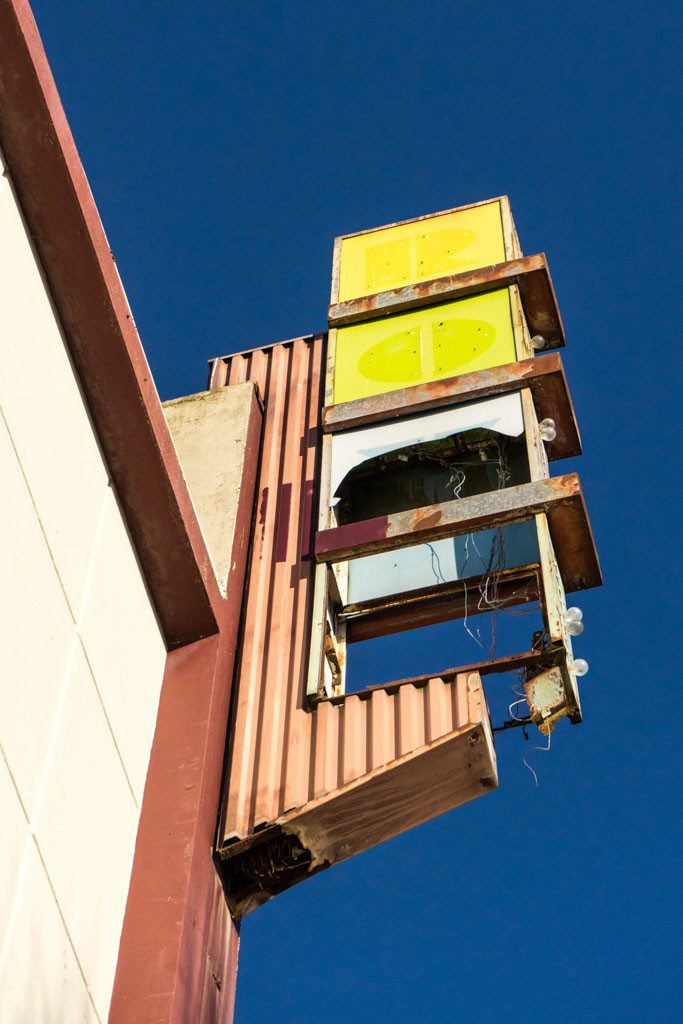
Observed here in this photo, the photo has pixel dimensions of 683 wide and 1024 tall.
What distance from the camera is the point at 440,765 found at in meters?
9.48

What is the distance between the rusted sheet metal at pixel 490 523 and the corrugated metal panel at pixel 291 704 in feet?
1.81

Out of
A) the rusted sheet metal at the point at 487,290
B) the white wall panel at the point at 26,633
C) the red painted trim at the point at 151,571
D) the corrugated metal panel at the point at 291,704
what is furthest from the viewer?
the rusted sheet metal at the point at 487,290

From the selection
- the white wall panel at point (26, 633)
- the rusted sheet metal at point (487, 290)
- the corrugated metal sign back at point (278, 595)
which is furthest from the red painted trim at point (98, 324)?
the rusted sheet metal at point (487, 290)

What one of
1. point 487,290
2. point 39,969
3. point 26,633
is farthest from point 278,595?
point 39,969

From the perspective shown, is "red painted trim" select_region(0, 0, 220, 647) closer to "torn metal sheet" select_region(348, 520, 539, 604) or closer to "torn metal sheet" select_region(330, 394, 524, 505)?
"torn metal sheet" select_region(348, 520, 539, 604)

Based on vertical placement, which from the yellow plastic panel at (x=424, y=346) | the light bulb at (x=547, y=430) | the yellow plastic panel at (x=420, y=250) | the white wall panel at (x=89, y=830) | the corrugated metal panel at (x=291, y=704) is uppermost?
the yellow plastic panel at (x=420, y=250)

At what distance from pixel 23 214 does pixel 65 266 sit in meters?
0.48

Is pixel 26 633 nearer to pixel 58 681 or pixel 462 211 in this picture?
pixel 58 681

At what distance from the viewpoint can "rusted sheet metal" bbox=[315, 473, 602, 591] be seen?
11.0 metres

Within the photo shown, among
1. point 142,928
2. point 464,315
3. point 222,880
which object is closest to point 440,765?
point 222,880

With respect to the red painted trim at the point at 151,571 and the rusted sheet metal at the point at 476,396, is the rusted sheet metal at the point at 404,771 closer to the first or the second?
the red painted trim at the point at 151,571

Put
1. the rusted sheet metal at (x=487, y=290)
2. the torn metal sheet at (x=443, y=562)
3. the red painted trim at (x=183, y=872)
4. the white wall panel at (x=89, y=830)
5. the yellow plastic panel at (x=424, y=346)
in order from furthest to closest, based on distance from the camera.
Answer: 1. the rusted sheet metal at (x=487, y=290)
2. the yellow plastic panel at (x=424, y=346)
3. the torn metal sheet at (x=443, y=562)
4. the red painted trim at (x=183, y=872)
5. the white wall panel at (x=89, y=830)

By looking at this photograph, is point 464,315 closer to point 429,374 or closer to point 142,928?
point 429,374

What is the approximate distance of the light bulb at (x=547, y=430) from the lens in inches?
480
